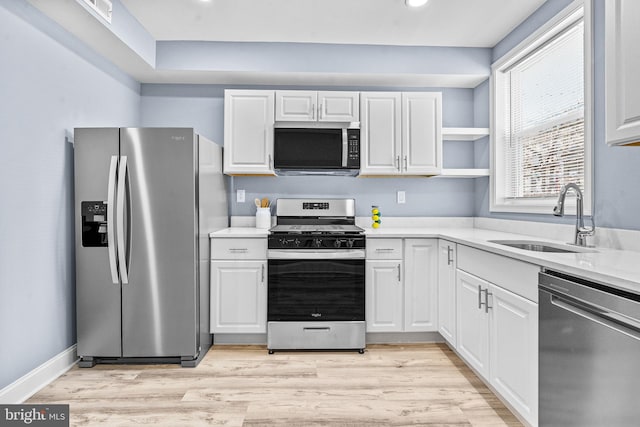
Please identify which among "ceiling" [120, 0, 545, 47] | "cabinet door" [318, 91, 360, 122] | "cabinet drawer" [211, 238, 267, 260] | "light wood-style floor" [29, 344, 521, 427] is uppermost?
"ceiling" [120, 0, 545, 47]

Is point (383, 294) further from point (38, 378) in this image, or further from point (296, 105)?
point (38, 378)

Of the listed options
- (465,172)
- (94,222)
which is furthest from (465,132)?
(94,222)

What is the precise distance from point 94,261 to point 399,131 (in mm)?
2544

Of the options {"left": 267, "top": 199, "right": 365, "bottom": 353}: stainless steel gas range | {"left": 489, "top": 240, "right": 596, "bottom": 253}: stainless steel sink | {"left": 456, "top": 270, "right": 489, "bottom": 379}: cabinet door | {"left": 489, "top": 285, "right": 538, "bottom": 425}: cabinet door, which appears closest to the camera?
{"left": 489, "top": 285, "right": 538, "bottom": 425}: cabinet door

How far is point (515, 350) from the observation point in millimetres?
1854

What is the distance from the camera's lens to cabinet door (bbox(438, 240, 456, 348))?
2721mm

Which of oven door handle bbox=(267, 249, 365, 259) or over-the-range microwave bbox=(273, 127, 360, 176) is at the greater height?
over-the-range microwave bbox=(273, 127, 360, 176)

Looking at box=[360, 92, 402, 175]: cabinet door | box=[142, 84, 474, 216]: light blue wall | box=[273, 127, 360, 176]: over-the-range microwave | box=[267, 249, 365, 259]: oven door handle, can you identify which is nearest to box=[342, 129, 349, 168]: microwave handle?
box=[273, 127, 360, 176]: over-the-range microwave

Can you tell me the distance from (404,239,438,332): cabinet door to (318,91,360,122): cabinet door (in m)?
1.19

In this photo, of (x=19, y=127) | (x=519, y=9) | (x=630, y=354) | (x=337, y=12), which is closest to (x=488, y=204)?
(x=519, y=9)

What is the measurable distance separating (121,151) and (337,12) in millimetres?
1800

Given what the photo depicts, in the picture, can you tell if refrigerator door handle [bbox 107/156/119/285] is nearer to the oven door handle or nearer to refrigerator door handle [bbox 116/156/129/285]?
refrigerator door handle [bbox 116/156/129/285]

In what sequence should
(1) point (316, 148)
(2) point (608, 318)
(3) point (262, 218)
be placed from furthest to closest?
1. (3) point (262, 218)
2. (1) point (316, 148)
3. (2) point (608, 318)

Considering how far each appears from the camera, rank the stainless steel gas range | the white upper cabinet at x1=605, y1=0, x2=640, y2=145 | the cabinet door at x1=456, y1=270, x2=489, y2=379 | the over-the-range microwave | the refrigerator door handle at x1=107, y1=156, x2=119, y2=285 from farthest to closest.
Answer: the over-the-range microwave
the stainless steel gas range
the refrigerator door handle at x1=107, y1=156, x2=119, y2=285
the cabinet door at x1=456, y1=270, x2=489, y2=379
the white upper cabinet at x1=605, y1=0, x2=640, y2=145
